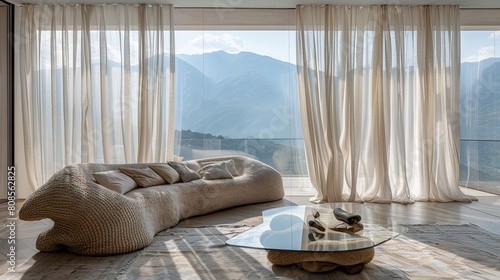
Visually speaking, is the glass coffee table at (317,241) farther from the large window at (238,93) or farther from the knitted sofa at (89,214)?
the large window at (238,93)

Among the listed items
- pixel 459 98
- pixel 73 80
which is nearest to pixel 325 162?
pixel 459 98

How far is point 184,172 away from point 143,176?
0.75 meters

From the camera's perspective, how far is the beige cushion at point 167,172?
5168 mm

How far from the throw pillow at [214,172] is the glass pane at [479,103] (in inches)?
138

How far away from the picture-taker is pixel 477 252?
141 inches

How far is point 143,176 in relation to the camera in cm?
484

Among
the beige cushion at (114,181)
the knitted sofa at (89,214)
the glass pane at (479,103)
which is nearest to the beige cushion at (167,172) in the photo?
the beige cushion at (114,181)

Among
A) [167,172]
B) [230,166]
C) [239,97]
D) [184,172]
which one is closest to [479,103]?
[239,97]

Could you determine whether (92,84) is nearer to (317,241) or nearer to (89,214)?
(89,214)

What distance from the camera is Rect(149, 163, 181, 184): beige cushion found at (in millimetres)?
5168

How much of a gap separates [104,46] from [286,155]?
3.05 metres

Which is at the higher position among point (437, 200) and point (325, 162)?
point (325, 162)

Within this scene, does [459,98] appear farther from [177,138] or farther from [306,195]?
[177,138]

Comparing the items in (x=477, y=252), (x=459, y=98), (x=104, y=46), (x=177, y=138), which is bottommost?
(x=477, y=252)
